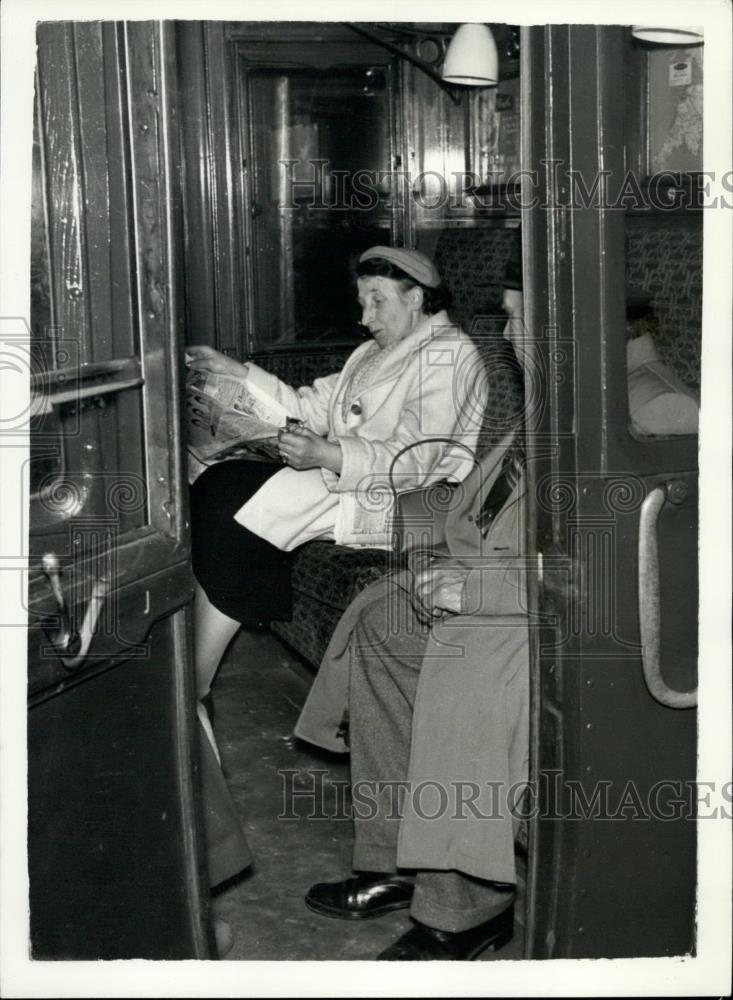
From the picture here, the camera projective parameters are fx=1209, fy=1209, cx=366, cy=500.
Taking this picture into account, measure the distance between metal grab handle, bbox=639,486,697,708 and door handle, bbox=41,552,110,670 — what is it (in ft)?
3.05

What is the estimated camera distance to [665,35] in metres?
2.05

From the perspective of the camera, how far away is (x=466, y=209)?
5012 millimetres

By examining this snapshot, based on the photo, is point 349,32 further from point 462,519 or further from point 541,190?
point 541,190

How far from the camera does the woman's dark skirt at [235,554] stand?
131 inches

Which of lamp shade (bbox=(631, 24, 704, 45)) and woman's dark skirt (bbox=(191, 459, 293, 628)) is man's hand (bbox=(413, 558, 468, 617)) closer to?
woman's dark skirt (bbox=(191, 459, 293, 628))

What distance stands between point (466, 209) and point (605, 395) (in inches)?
123

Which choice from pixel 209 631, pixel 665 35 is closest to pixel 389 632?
pixel 209 631

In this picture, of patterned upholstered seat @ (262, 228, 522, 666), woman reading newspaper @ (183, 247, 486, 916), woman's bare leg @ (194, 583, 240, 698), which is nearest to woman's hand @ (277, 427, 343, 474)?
woman reading newspaper @ (183, 247, 486, 916)

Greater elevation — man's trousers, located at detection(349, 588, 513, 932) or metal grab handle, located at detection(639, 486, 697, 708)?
metal grab handle, located at detection(639, 486, 697, 708)

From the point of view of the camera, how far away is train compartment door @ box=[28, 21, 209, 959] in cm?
166

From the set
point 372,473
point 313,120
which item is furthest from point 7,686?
point 313,120

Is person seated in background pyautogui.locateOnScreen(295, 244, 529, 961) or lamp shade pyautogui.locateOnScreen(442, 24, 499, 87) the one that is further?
lamp shade pyautogui.locateOnScreen(442, 24, 499, 87)

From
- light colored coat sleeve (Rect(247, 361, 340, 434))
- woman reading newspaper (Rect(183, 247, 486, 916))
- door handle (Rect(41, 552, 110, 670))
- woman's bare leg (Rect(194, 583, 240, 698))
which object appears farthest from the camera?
light colored coat sleeve (Rect(247, 361, 340, 434))

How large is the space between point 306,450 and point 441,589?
31.9 inches
